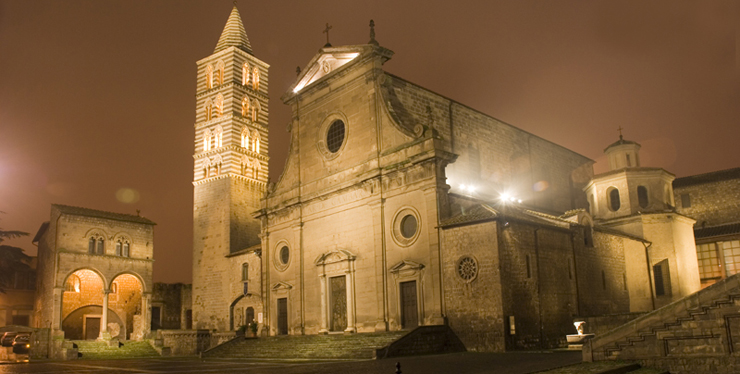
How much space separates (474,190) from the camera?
27.2 meters

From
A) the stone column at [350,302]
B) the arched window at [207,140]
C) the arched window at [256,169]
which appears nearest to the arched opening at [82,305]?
the arched window at [207,140]

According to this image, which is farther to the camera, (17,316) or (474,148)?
(17,316)

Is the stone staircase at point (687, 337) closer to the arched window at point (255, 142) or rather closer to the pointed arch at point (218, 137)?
the pointed arch at point (218, 137)

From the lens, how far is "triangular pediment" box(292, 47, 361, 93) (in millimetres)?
27484

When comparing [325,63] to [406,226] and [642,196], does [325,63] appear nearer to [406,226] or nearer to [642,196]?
[406,226]

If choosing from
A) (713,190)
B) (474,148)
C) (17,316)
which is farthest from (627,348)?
(17,316)

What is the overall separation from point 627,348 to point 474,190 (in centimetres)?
1368

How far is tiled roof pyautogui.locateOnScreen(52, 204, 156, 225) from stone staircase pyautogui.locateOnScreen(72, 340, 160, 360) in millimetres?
7732

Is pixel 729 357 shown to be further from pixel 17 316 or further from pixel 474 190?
pixel 17 316

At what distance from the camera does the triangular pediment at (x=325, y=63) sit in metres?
27.5

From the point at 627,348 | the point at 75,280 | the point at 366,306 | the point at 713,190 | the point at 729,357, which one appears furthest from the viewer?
the point at 75,280

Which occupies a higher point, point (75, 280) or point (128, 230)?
point (128, 230)

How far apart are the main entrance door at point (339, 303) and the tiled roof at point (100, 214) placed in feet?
63.4

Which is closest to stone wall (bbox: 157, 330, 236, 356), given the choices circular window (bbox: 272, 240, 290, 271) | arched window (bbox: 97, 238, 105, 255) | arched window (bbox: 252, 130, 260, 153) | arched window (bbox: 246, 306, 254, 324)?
arched window (bbox: 246, 306, 254, 324)
